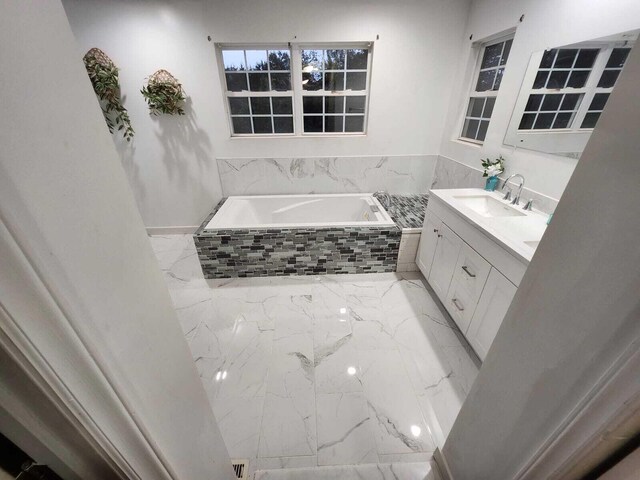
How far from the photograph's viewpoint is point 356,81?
2639mm

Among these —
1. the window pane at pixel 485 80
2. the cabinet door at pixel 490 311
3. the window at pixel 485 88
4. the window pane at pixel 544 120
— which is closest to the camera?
the cabinet door at pixel 490 311

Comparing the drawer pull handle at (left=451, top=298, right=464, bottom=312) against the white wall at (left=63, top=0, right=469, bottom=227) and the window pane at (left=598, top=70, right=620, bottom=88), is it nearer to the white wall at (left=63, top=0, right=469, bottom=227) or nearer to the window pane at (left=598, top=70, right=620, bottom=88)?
the window pane at (left=598, top=70, right=620, bottom=88)

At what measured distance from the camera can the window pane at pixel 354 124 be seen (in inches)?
110

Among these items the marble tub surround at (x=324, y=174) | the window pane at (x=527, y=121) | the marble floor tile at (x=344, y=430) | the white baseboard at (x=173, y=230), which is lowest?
the marble floor tile at (x=344, y=430)

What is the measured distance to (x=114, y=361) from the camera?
0.38 m

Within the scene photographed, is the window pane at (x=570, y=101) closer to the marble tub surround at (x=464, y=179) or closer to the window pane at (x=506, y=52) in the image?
the marble tub surround at (x=464, y=179)

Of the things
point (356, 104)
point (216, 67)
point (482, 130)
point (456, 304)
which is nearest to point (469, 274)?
point (456, 304)

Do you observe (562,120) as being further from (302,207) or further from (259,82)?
(259,82)

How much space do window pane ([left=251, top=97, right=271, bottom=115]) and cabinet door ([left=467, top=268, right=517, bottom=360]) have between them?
251cm

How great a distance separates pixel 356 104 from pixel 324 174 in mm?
789

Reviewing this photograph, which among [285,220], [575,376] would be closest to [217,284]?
[285,220]

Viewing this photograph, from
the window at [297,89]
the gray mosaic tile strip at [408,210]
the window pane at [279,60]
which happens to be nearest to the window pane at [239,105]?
the window at [297,89]

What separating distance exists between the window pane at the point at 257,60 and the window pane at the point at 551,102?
230 cm

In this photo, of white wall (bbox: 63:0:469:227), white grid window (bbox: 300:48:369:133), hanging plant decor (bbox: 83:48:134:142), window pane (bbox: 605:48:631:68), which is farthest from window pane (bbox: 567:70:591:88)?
hanging plant decor (bbox: 83:48:134:142)
